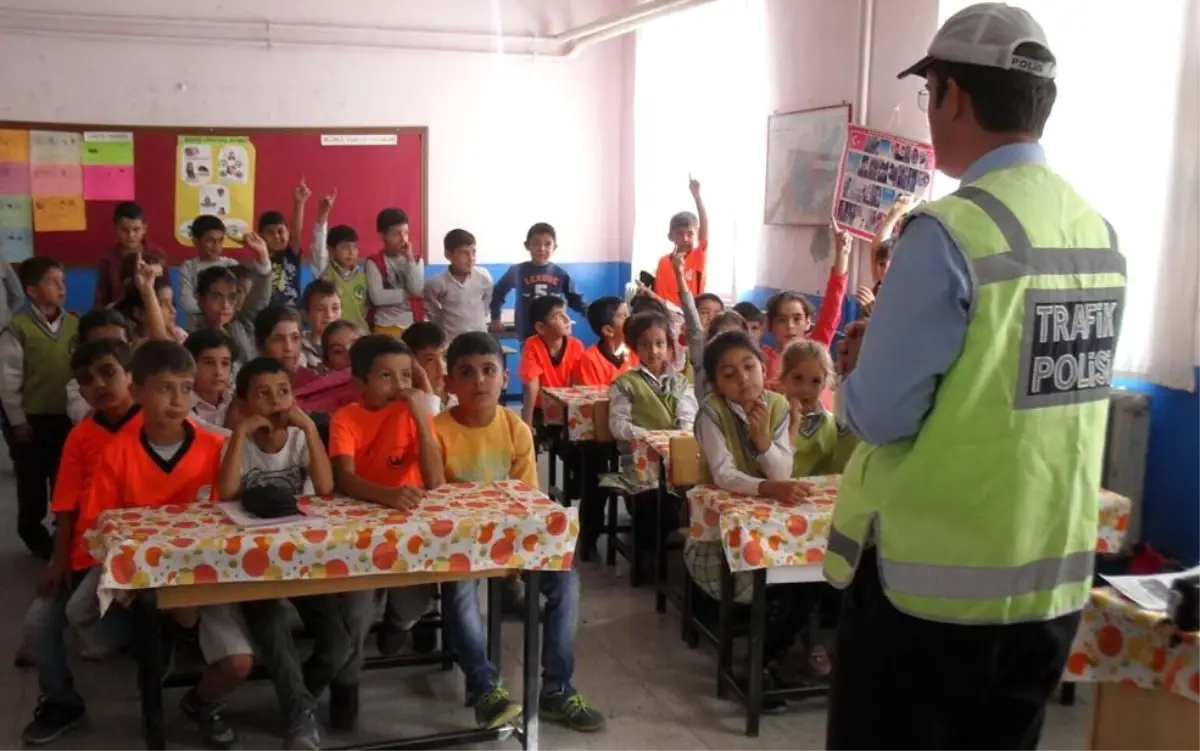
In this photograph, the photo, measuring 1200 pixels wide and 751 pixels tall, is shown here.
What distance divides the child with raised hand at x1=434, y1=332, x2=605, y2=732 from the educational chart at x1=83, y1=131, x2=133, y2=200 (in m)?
5.01

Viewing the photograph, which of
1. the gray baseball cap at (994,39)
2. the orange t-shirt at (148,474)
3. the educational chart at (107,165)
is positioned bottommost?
the orange t-shirt at (148,474)

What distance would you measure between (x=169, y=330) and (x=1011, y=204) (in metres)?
3.90

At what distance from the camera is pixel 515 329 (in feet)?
21.2

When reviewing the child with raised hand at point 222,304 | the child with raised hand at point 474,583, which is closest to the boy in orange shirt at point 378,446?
the child with raised hand at point 474,583

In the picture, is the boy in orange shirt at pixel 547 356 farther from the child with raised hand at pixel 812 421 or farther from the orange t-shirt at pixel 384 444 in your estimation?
the orange t-shirt at pixel 384 444

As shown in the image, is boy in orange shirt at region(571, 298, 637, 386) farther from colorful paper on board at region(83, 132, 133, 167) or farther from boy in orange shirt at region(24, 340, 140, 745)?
colorful paper on board at region(83, 132, 133, 167)

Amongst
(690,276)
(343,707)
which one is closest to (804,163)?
(690,276)

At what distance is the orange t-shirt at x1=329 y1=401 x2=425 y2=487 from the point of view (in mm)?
2990

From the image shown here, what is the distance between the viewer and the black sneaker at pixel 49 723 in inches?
111

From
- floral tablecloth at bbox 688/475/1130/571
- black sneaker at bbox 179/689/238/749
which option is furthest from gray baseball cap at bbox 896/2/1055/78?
black sneaker at bbox 179/689/238/749

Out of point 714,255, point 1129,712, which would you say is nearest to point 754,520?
point 1129,712

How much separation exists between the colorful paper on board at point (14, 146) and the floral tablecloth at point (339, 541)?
5.47m

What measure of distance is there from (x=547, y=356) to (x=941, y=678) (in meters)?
3.57

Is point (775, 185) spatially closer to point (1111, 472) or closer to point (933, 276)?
point (1111, 472)
